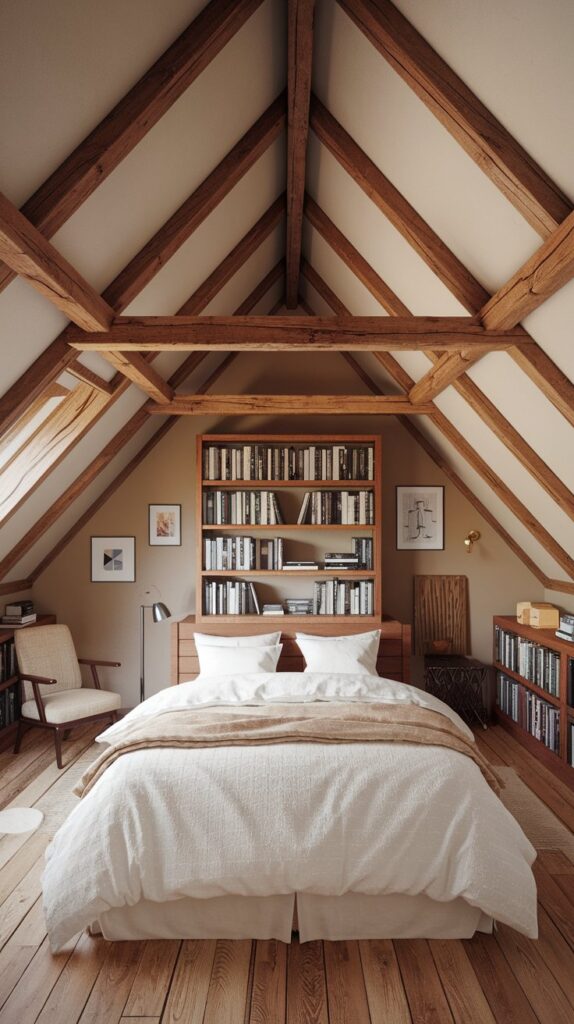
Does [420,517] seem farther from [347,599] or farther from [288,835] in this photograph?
[288,835]

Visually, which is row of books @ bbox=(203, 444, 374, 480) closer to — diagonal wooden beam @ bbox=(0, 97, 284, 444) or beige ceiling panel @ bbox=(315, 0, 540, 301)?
diagonal wooden beam @ bbox=(0, 97, 284, 444)

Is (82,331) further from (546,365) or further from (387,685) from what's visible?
(387,685)

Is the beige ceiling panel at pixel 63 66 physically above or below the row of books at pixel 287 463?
above

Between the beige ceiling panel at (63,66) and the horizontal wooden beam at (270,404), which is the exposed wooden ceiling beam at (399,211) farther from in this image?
the horizontal wooden beam at (270,404)

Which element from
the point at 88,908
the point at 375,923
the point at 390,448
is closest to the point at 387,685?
the point at 375,923

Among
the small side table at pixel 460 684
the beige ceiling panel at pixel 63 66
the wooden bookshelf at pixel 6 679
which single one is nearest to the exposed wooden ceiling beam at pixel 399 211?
the beige ceiling panel at pixel 63 66

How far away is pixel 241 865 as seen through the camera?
2352 millimetres

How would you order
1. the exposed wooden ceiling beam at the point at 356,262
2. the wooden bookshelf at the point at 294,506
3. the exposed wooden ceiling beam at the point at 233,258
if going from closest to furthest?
the exposed wooden ceiling beam at the point at 356,262, the exposed wooden ceiling beam at the point at 233,258, the wooden bookshelf at the point at 294,506

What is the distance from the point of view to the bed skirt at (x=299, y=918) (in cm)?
242

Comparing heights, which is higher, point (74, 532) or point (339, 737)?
point (74, 532)

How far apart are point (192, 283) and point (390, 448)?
2148 millimetres

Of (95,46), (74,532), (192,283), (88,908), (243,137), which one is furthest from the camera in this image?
(74,532)

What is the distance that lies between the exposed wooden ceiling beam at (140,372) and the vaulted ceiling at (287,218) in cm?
2

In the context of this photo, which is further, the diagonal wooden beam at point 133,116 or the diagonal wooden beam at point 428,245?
the diagonal wooden beam at point 428,245
